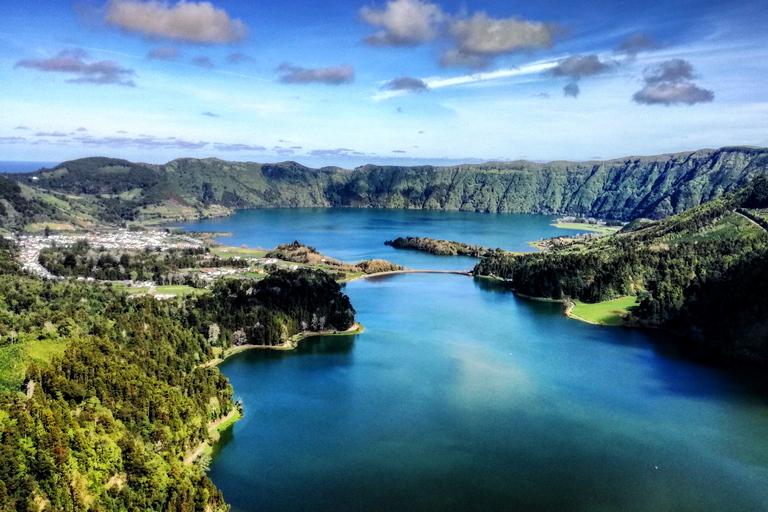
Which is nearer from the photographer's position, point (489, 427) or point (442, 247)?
point (489, 427)

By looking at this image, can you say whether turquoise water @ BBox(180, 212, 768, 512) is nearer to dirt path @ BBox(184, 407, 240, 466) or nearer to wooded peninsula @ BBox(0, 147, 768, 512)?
dirt path @ BBox(184, 407, 240, 466)

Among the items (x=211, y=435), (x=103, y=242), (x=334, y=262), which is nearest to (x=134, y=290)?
(x=334, y=262)

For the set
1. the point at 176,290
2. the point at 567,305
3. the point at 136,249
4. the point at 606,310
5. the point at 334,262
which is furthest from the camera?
the point at 136,249

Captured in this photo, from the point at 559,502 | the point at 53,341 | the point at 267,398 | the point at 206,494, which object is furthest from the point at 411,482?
the point at 53,341

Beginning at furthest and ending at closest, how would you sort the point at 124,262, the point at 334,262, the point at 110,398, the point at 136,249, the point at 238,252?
the point at 238,252 → the point at 136,249 → the point at 334,262 → the point at 124,262 → the point at 110,398

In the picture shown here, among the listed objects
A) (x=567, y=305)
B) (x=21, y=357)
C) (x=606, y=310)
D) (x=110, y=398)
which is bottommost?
(x=567, y=305)

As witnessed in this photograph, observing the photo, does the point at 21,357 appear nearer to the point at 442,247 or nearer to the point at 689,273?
the point at 689,273

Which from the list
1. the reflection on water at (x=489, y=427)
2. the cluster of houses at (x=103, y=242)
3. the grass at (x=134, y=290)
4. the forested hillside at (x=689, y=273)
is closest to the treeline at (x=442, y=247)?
the forested hillside at (x=689, y=273)
